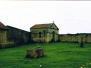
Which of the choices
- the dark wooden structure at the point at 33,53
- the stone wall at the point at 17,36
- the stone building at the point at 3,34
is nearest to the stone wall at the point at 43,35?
the stone wall at the point at 17,36

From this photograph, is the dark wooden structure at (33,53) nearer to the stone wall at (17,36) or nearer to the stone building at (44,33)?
the stone wall at (17,36)

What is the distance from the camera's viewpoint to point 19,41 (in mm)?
50812

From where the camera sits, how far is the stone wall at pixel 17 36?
48.8 meters

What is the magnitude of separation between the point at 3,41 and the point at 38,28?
435 inches

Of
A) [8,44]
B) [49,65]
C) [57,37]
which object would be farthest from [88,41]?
[49,65]

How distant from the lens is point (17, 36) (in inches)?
2002

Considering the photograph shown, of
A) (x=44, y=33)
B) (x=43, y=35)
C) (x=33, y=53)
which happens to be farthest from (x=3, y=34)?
(x=33, y=53)

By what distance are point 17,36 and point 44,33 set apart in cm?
601

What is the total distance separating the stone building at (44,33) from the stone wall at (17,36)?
58.3 inches

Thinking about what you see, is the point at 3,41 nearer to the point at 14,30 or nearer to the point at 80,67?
the point at 14,30

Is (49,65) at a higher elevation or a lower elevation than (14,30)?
lower

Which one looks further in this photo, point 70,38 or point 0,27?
point 70,38

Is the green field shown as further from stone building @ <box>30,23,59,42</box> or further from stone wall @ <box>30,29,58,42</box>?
stone building @ <box>30,23,59,42</box>

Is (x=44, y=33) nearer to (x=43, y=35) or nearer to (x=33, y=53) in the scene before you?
(x=43, y=35)
